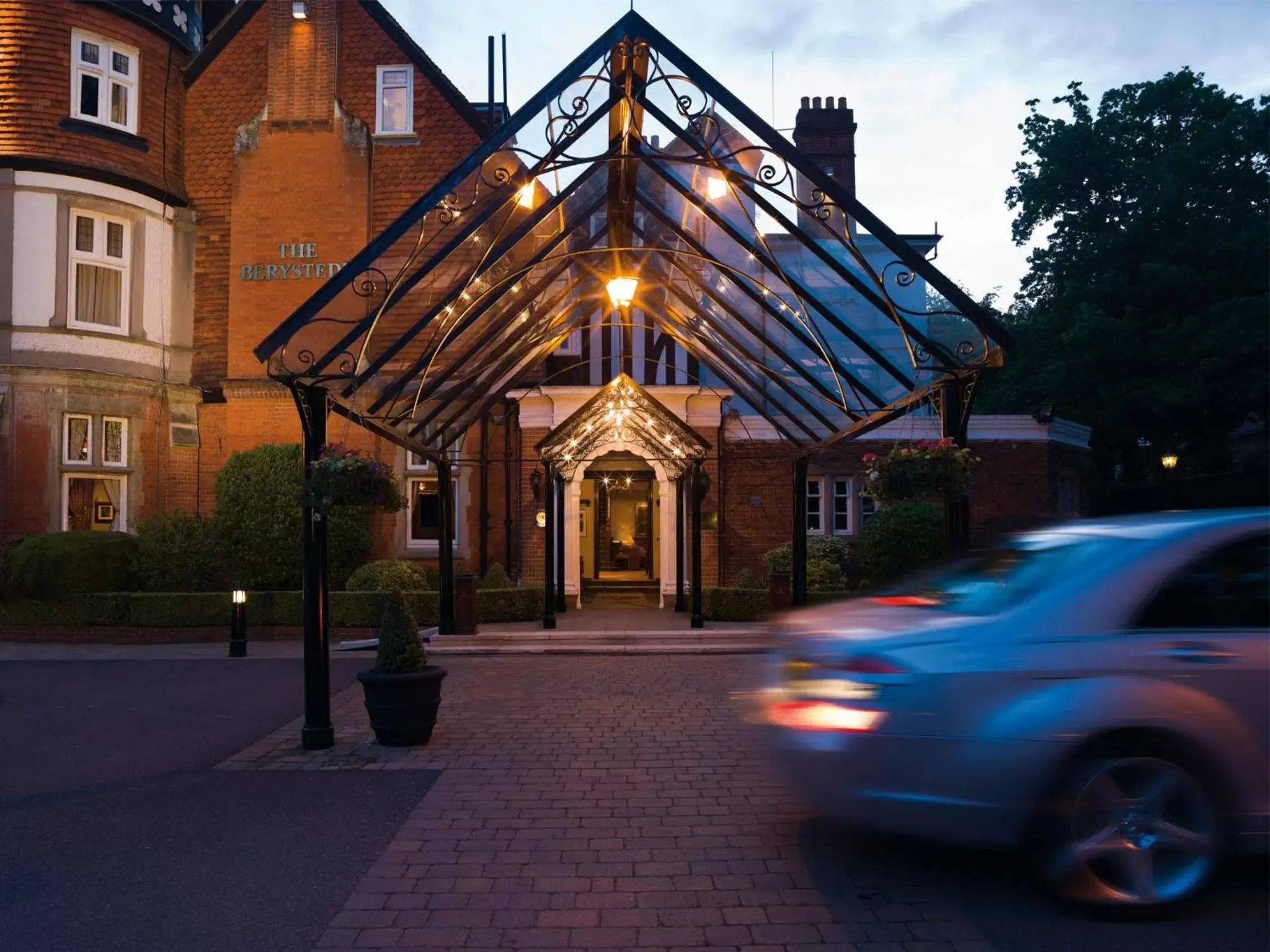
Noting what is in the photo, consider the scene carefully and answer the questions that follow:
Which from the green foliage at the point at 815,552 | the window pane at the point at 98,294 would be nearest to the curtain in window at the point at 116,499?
the window pane at the point at 98,294

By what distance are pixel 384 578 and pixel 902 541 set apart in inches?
378

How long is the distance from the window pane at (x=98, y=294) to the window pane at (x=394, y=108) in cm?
603

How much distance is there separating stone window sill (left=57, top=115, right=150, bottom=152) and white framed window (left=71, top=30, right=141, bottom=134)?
0.12 meters

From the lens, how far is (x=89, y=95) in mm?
17719

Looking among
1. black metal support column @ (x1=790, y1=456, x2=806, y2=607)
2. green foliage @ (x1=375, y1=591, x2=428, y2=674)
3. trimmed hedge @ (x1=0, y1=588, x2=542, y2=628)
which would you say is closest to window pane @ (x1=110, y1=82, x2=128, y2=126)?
trimmed hedge @ (x1=0, y1=588, x2=542, y2=628)

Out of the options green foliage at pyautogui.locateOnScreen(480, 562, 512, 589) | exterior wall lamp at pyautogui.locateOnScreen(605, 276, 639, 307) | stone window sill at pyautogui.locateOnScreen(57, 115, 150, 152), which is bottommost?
green foliage at pyautogui.locateOnScreen(480, 562, 512, 589)

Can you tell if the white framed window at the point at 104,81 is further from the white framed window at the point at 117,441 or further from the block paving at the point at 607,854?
the block paving at the point at 607,854

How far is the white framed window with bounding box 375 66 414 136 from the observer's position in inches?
779

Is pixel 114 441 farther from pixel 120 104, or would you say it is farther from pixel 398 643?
pixel 398 643

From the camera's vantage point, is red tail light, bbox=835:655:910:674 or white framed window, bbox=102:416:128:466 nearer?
red tail light, bbox=835:655:910:674

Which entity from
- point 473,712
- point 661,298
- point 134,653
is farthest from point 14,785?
point 661,298

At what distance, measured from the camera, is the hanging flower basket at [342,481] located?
766 cm

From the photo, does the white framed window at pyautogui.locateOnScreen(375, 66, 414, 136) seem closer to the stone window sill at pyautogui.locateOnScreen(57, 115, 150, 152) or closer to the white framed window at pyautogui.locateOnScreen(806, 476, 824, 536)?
the stone window sill at pyautogui.locateOnScreen(57, 115, 150, 152)

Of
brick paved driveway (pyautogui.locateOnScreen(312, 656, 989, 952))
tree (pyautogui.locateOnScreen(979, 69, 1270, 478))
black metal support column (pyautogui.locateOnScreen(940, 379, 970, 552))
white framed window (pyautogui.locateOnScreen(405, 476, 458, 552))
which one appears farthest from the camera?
tree (pyautogui.locateOnScreen(979, 69, 1270, 478))
